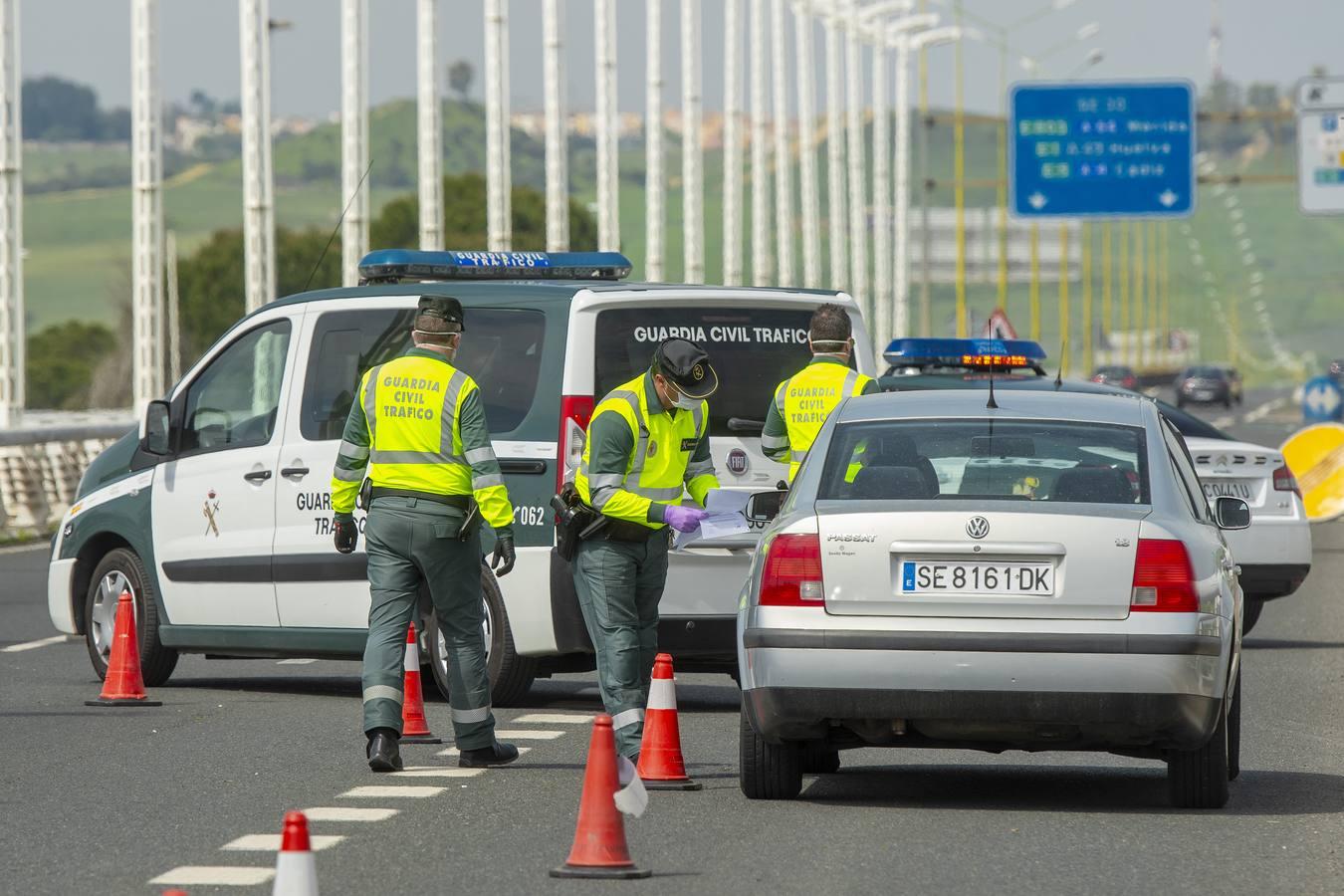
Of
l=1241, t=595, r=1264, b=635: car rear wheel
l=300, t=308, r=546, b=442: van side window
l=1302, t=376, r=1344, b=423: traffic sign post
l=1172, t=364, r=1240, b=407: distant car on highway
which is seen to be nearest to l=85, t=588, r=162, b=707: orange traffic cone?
l=300, t=308, r=546, b=442: van side window

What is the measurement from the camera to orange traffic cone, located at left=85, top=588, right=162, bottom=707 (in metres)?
13.1

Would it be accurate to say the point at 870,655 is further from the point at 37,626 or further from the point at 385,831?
the point at 37,626

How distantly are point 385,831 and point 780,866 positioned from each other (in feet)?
4.72

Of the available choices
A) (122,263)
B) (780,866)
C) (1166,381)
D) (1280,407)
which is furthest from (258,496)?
(122,263)

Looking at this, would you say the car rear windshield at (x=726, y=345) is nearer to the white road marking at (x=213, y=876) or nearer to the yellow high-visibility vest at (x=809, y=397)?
the yellow high-visibility vest at (x=809, y=397)

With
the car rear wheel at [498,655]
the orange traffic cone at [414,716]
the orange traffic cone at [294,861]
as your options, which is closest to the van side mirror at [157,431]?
the car rear wheel at [498,655]

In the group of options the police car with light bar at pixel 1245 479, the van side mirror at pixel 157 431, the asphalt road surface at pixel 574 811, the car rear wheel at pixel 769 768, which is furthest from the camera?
the police car with light bar at pixel 1245 479

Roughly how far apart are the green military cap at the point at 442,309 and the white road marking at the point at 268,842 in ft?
7.98

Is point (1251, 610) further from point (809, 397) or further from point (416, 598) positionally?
point (416, 598)

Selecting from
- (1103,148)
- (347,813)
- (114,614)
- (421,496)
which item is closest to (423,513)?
(421,496)

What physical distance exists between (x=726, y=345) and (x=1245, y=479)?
16.6 feet

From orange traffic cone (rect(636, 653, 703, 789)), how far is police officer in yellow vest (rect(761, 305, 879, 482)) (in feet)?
7.85

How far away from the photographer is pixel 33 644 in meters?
16.7

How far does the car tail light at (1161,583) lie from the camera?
9.20m
